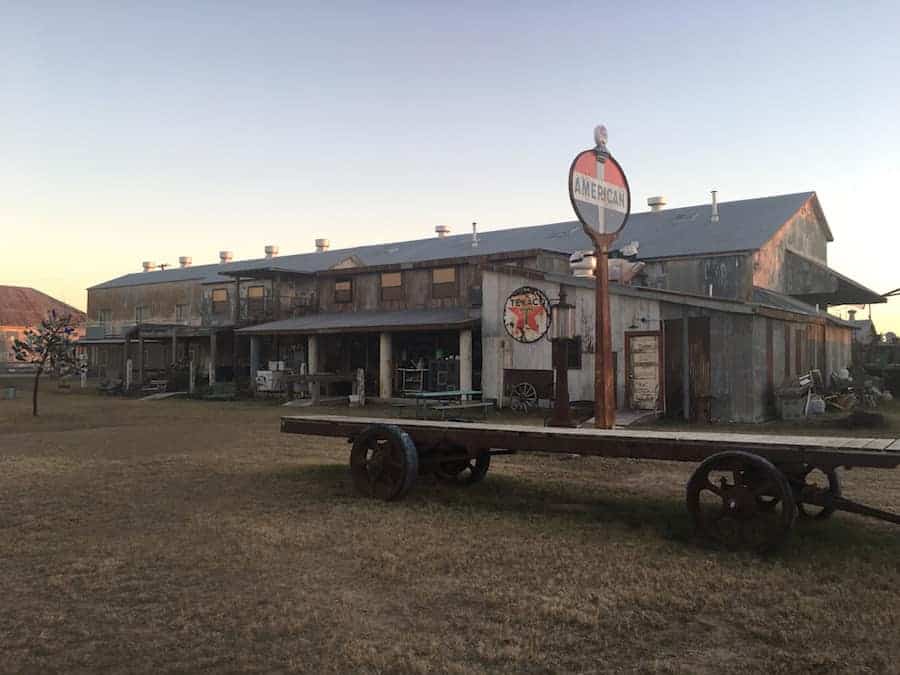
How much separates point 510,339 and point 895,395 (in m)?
14.8

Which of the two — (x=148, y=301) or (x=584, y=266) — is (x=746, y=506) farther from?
(x=148, y=301)

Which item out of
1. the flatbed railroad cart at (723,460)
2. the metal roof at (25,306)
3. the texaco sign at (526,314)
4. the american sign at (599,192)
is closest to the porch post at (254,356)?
the texaco sign at (526,314)

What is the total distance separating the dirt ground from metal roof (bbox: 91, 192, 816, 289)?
1753 centimetres

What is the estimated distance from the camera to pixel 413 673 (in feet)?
12.4

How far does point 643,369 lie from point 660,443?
41.0 feet

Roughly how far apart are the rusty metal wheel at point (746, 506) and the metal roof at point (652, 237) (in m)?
20.2

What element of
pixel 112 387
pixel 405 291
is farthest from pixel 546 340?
pixel 112 387

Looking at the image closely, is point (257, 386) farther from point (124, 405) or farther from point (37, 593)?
point (37, 593)

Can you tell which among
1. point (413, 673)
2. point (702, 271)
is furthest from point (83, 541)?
point (702, 271)

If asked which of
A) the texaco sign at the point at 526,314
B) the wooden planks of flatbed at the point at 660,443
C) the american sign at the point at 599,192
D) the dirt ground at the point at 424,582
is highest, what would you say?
the american sign at the point at 599,192

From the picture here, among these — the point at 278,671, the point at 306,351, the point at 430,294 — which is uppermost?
the point at 430,294

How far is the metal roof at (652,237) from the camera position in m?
25.8

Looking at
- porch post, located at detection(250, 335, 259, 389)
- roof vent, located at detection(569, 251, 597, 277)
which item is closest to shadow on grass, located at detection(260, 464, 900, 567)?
roof vent, located at detection(569, 251, 597, 277)

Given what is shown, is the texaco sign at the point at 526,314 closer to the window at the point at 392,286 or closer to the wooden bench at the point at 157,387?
the window at the point at 392,286
